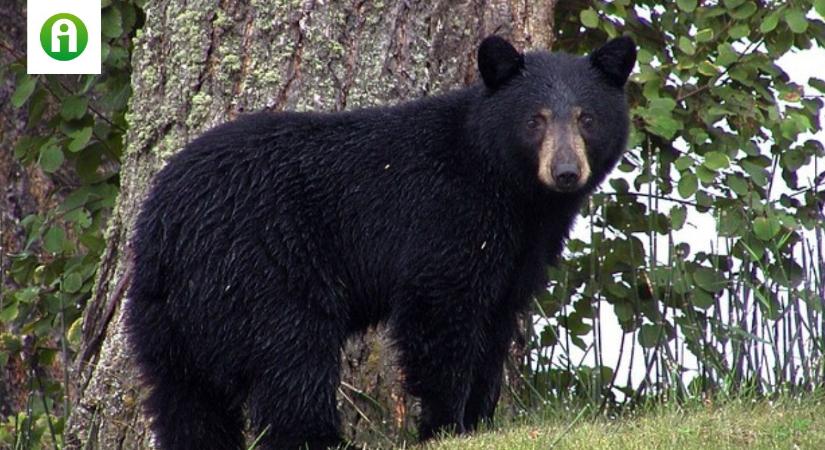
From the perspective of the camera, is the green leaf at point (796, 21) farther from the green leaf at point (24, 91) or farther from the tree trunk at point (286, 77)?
the green leaf at point (24, 91)

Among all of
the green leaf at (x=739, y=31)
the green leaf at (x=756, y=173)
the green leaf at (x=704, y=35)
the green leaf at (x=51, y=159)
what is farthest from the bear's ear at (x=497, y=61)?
the green leaf at (x=51, y=159)

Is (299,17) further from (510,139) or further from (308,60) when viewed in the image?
(510,139)

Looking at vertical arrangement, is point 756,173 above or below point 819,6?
below

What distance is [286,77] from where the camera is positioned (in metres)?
6.82

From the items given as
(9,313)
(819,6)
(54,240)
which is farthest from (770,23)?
(9,313)

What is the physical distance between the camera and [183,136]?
22.8ft

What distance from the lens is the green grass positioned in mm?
5594

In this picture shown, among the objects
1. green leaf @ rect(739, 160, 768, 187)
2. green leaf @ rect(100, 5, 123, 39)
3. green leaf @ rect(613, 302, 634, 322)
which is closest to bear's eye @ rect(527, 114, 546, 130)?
green leaf @ rect(739, 160, 768, 187)

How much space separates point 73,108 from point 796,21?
342 centimetres

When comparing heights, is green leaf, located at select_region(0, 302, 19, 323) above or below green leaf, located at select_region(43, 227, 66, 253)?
below

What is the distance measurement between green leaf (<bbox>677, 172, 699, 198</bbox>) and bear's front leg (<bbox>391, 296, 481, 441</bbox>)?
151cm

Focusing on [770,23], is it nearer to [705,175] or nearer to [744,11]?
[744,11]

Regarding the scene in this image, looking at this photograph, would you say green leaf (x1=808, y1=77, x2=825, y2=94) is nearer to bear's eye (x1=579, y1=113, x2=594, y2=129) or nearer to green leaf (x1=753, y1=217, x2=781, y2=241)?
green leaf (x1=753, y1=217, x2=781, y2=241)

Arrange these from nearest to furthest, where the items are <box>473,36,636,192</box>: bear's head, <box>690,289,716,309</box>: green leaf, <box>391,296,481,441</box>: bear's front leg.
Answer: <box>391,296,481,441</box>: bear's front leg < <box>473,36,636,192</box>: bear's head < <box>690,289,716,309</box>: green leaf
